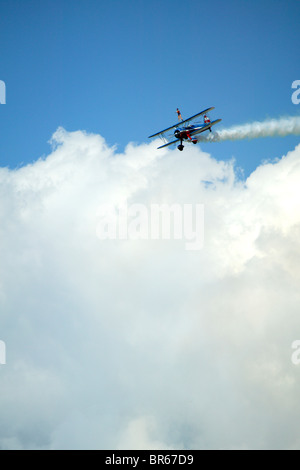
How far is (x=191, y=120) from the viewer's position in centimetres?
7469

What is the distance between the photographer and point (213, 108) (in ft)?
228
